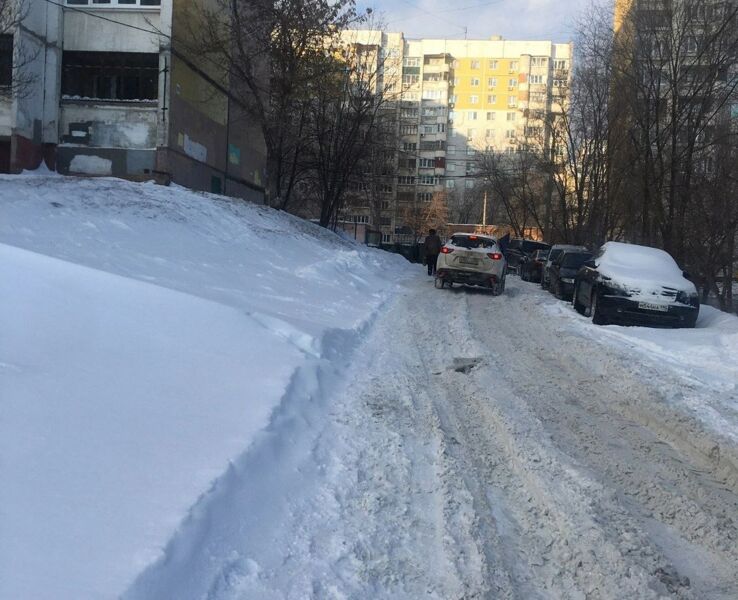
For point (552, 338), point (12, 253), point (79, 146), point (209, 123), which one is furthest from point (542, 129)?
point (12, 253)

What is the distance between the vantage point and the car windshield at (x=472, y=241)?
54.7 feet

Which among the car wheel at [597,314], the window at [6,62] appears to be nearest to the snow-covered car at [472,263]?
the car wheel at [597,314]

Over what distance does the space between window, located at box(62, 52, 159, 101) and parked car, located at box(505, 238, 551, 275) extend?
676 inches

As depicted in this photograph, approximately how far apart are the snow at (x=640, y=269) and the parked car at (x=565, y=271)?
124 inches

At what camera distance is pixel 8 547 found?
2.63 metres

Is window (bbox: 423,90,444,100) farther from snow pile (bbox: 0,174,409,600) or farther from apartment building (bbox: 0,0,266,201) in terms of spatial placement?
snow pile (bbox: 0,174,409,600)

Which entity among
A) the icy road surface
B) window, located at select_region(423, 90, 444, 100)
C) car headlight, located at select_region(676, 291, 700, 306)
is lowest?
the icy road surface

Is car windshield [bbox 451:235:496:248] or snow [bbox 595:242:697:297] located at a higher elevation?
car windshield [bbox 451:235:496:248]

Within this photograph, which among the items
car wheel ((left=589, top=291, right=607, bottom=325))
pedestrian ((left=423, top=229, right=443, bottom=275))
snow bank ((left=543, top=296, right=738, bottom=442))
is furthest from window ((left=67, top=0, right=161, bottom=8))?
car wheel ((left=589, top=291, right=607, bottom=325))

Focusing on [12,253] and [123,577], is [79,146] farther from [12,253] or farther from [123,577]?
[123,577]

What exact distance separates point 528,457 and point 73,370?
3.40 metres

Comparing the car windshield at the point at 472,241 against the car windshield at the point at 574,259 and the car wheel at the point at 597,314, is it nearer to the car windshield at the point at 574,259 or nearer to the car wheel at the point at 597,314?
the car windshield at the point at 574,259

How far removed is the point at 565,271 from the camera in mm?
18609

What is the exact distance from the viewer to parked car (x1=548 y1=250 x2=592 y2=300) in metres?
18.2
